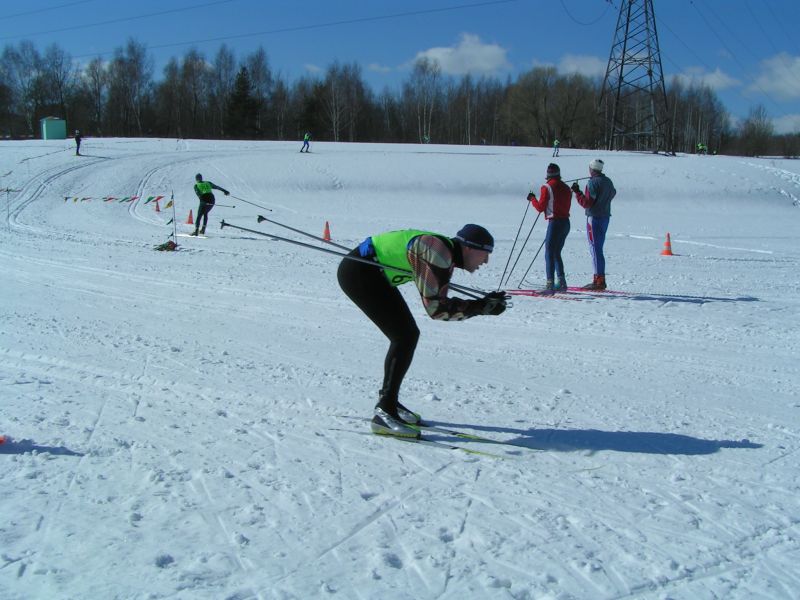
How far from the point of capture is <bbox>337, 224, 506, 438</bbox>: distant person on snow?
4.11 m

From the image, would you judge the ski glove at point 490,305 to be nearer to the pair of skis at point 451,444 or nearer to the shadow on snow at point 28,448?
the pair of skis at point 451,444

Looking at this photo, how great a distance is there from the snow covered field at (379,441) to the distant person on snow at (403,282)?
37 centimetres

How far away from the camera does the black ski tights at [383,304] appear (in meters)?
4.48

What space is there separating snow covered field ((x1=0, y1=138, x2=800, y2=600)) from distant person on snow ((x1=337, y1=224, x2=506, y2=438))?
37cm

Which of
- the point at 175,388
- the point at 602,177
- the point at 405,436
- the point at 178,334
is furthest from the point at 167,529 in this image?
the point at 602,177

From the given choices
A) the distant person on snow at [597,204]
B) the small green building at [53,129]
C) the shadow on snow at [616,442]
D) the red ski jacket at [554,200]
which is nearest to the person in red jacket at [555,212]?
the red ski jacket at [554,200]

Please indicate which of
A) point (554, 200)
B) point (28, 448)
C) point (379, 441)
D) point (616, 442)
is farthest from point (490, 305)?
point (554, 200)

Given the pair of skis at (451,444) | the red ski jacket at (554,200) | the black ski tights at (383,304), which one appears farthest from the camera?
the red ski jacket at (554,200)

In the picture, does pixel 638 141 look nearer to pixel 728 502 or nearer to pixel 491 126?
pixel 491 126

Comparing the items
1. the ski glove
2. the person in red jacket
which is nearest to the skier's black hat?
the ski glove

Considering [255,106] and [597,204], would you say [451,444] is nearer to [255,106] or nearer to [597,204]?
[597,204]

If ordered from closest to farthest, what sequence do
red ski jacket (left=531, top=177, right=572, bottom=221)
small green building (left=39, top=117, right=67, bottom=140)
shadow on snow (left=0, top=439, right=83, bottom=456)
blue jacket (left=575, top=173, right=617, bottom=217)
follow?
1. shadow on snow (left=0, top=439, right=83, bottom=456)
2. red ski jacket (left=531, top=177, right=572, bottom=221)
3. blue jacket (left=575, top=173, right=617, bottom=217)
4. small green building (left=39, top=117, right=67, bottom=140)

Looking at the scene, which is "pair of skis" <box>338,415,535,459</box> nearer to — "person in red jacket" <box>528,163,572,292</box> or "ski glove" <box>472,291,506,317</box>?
"ski glove" <box>472,291,506,317</box>

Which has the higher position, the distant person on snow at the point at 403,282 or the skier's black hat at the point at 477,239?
the skier's black hat at the point at 477,239
